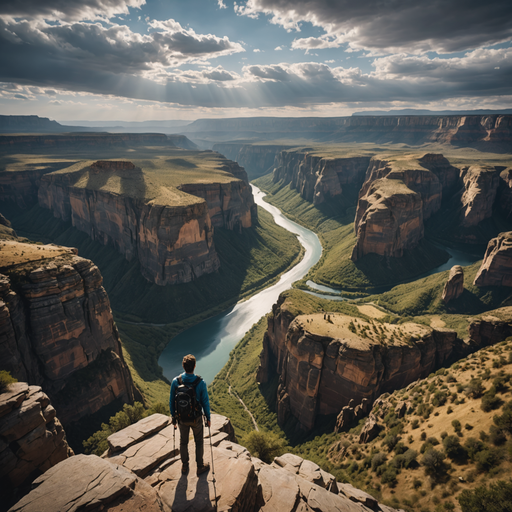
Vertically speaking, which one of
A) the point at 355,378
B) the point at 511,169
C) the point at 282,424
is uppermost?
the point at 511,169

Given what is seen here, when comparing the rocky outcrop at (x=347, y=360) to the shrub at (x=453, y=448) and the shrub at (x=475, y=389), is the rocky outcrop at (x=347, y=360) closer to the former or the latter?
the shrub at (x=475, y=389)

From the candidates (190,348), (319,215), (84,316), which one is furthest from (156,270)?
(319,215)

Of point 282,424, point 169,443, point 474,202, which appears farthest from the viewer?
point 474,202

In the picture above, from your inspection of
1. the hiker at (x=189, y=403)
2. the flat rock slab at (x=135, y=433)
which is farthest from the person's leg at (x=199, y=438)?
the flat rock slab at (x=135, y=433)

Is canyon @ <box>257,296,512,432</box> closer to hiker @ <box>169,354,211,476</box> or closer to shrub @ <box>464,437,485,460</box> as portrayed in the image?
shrub @ <box>464,437,485,460</box>

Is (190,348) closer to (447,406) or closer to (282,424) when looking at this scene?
(282,424)

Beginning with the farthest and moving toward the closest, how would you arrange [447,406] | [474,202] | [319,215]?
[319,215] < [474,202] < [447,406]

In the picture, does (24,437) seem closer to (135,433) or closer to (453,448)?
(135,433)
